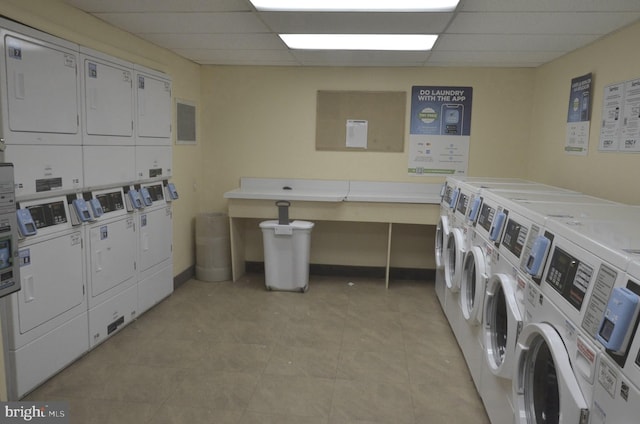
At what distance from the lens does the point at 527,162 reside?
16.4ft

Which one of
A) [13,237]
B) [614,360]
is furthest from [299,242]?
[614,360]

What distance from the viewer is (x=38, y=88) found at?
2.65 meters

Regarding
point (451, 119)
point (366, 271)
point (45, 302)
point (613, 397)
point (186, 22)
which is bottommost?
point (366, 271)

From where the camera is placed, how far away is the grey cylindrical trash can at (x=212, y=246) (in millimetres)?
4914

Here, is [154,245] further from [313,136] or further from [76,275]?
[313,136]

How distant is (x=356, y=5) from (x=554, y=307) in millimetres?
2049

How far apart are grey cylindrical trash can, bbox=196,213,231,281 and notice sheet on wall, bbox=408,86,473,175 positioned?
208 cm

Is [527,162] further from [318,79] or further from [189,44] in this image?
[189,44]

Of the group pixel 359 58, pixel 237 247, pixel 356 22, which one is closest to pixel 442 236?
pixel 359 58

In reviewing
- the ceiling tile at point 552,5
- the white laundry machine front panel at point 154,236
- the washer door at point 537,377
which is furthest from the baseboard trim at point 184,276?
the washer door at point 537,377

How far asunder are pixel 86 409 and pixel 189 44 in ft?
9.56

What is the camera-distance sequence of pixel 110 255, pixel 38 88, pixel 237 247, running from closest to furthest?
pixel 38 88 → pixel 110 255 → pixel 237 247

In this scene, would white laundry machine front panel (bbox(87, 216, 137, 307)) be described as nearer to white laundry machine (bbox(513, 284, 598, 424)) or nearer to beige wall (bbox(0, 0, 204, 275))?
beige wall (bbox(0, 0, 204, 275))

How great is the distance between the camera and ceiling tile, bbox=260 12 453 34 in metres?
3.04
